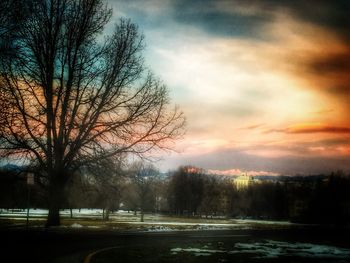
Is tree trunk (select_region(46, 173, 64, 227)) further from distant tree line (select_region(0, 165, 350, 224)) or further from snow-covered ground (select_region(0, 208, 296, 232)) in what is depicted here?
distant tree line (select_region(0, 165, 350, 224))

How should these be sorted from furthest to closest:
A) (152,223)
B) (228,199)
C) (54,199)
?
(228,199) < (152,223) < (54,199)

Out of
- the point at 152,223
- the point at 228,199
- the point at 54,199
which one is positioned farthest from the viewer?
the point at 228,199

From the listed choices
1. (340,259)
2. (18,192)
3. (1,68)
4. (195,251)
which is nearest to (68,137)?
(1,68)

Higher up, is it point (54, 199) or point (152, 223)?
point (54, 199)

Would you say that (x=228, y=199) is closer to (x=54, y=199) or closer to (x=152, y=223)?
(x=152, y=223)

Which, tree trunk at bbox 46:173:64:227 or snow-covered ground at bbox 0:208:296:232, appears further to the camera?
snow-covered ground at bbox 0:208:296:232

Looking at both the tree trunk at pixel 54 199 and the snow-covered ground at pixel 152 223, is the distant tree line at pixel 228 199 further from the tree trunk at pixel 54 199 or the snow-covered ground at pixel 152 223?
the tree trunk at pixel 54 199

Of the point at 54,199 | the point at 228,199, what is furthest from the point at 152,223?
the point at 228,199

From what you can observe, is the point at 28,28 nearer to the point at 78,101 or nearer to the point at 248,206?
the point at 78,101

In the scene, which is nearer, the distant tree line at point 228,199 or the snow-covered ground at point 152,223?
the snow-covered ground at point 152,223

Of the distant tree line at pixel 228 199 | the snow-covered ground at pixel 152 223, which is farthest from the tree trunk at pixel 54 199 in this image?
the distant tree line at pixel 228 199

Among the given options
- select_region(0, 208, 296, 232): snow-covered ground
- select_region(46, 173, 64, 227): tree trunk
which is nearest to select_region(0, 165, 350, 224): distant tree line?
A: select_region(0, 208, 296, 232): snow-covered ground

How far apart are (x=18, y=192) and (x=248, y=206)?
97.0m

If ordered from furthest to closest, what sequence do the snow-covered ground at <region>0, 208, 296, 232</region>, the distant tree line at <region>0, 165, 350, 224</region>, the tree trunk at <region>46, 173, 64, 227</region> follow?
the distant tree line at <region>0, 165, 350, 224</region> < the snow-covered ground at <region>0, 208, 296, 232</region> < the tree trunk at <region>46, 173, 64, 227</region>
